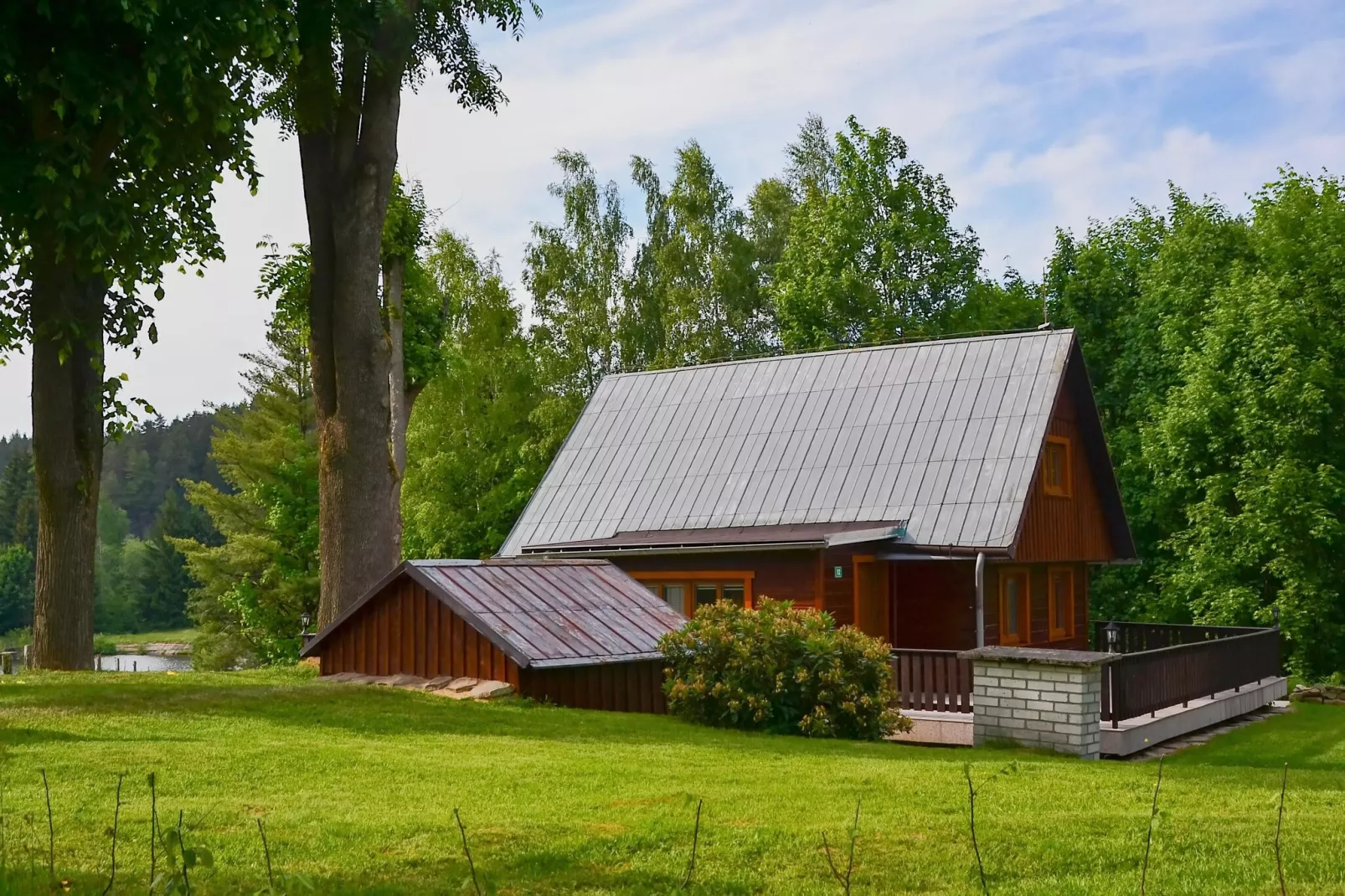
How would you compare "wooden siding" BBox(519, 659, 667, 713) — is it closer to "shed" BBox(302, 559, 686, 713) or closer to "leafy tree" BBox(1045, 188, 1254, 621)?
"shed" BBox(302, 559, 686, 713)

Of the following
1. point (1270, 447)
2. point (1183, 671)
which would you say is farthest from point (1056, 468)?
point (1270, 447)

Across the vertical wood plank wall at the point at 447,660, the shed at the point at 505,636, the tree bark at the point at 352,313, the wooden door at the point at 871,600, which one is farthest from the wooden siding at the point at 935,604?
the tree bark at the point at 352,313

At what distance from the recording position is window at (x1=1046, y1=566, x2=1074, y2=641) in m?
24.8

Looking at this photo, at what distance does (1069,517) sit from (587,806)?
17833 millimetres

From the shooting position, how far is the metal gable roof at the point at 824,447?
21.5 meters

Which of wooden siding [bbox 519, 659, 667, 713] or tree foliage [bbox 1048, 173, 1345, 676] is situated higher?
tree foliage [bbox 1048, 173, 1345, 676]

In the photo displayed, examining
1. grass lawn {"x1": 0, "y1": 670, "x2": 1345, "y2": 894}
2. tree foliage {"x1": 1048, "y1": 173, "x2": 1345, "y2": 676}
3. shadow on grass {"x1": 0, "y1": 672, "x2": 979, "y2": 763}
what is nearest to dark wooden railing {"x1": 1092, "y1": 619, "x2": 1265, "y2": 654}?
tree foliage {"x1": 1048, "y1": 173, "x2": 1345, "y2": 676}

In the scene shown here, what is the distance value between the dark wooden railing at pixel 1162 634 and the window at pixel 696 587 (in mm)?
6535

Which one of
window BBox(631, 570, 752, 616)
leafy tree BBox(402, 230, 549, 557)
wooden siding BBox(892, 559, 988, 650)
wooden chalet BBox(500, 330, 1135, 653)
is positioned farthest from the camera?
leafy tree BBox(402, 230, 549, 557)

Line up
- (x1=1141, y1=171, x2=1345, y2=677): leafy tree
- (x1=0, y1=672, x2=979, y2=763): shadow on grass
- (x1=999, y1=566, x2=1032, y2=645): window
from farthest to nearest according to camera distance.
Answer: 1. (x1=1141, y1=171, x2=1345, y2=677): leafy tree
2. (x1=999, y1=566, x2=1032, y2=645): window
3. (x1=0, y1=672, x2=979, y2=763): shadow on grass

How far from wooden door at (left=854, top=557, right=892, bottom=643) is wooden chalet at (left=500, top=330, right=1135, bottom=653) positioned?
0.05m

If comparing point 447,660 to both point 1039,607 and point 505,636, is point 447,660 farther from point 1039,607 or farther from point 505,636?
point 1039,607

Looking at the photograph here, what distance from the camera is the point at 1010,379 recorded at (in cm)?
2309

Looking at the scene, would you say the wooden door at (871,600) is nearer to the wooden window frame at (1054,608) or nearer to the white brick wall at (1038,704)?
the wooden window frame at (1054,608)
